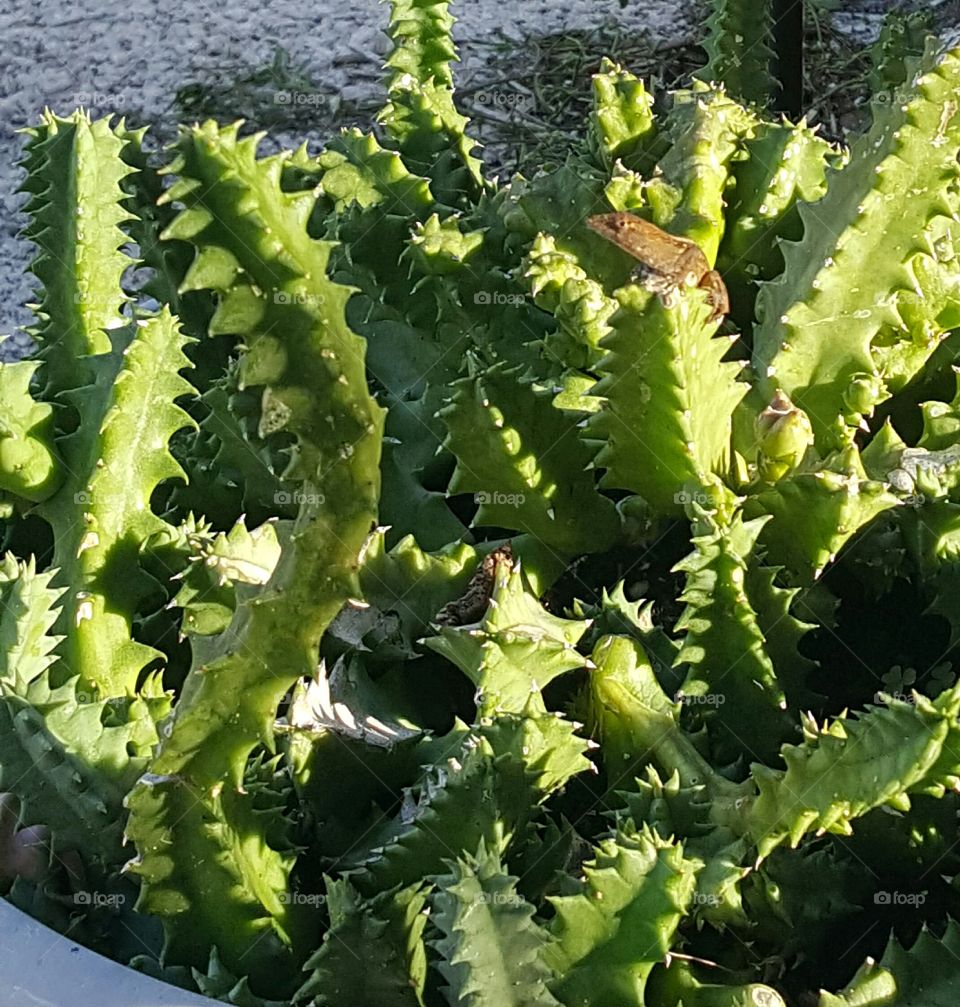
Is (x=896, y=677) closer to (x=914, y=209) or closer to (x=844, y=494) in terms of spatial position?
(x=844, y=494)

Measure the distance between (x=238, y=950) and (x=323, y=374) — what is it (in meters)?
0.33

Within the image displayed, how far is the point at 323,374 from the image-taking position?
0.55 m

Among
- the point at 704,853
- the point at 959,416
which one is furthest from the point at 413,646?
the point at 959,416
